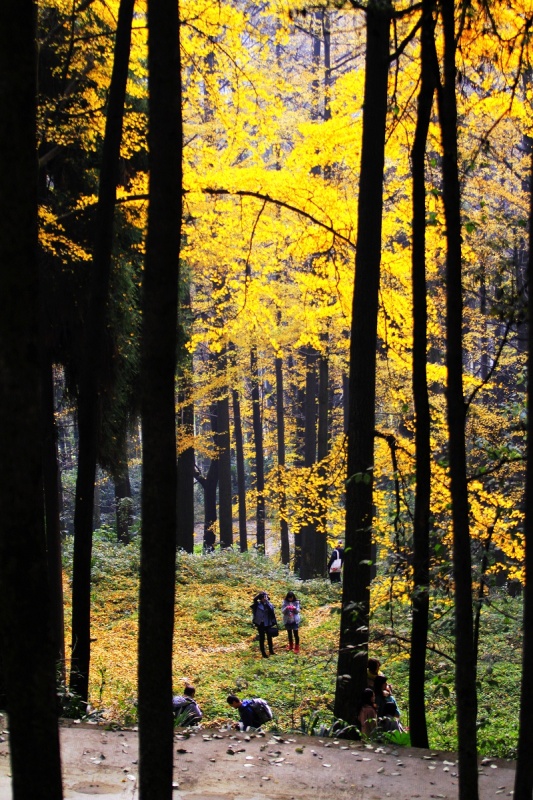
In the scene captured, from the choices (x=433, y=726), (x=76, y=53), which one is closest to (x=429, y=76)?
(x=76, y=53)

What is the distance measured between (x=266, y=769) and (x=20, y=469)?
13.4ft

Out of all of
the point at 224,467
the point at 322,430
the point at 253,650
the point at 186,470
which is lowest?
the point at 253,650

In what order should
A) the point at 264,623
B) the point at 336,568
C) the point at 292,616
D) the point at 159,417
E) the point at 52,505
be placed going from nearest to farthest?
the point at 159,417, the point at 52,505, the point at 264,623, the point at 292,616, the point at 336,568

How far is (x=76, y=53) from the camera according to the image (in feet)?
30.9

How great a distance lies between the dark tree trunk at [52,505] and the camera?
9.18m

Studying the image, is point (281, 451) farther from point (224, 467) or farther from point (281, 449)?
point (224, 467)

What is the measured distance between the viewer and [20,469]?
2.93 m

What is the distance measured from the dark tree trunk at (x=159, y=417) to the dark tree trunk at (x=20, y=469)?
0.81 m

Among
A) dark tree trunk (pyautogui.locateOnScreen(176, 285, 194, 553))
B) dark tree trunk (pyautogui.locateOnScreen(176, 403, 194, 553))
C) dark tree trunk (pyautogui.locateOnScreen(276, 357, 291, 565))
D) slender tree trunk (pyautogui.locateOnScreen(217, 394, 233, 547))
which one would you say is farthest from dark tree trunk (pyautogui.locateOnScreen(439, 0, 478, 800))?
slender tree trunk (pyautogui.locateOnScreen(217, 394, 233, 547))

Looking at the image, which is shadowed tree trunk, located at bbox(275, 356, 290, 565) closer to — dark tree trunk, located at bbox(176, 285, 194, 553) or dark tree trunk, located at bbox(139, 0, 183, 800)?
dark tree trunk, located at bbox(176, 285, 194, 553)

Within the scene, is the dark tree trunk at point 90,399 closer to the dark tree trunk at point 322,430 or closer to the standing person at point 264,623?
the standing person at point 264,623

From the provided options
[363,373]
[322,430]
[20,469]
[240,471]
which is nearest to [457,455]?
[20,469]

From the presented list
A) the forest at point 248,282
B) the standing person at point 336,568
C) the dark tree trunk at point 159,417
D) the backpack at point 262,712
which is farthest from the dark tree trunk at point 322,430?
the dark tree trunk at point 159,417

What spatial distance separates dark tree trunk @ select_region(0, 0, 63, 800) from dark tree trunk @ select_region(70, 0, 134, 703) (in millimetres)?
4941
